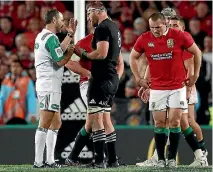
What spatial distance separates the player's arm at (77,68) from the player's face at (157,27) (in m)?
1.14

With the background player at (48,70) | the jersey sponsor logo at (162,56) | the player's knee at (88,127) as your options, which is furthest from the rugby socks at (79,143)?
the jersey sponsor logo at (162,56)

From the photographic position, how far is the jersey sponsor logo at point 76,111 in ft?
38.3

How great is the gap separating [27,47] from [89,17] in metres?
5.05

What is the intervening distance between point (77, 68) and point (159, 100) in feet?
4.13

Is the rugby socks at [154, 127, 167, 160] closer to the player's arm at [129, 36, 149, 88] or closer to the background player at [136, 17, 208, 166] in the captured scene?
the background player at [136, 17, 208, 166]

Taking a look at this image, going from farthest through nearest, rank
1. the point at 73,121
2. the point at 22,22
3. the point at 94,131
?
1. the point at 22,22
2. the point at 73,121
3. the point at 94,131

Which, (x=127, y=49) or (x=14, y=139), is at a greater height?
(x=127, y=49)

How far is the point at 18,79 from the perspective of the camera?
1325 centimetres

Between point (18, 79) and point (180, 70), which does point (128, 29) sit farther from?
point (180, 70)

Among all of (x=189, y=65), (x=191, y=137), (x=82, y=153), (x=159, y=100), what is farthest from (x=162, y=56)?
(x=82, y=153)

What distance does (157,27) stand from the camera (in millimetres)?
9883

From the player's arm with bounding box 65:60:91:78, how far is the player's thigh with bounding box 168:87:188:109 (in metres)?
1.17

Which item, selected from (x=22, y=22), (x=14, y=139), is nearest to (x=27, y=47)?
(x=22, y=22)

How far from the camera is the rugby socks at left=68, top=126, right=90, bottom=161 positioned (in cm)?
1066
